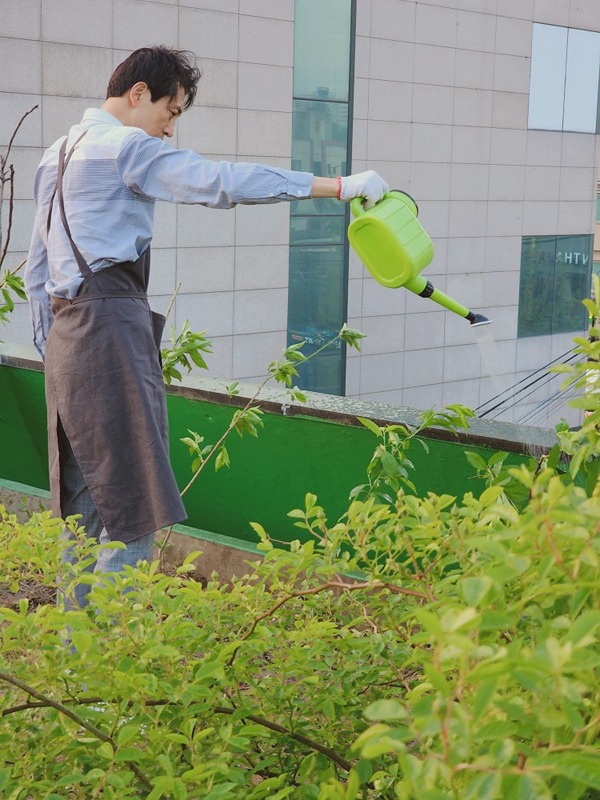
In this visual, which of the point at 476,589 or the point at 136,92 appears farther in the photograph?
the point at 136,92

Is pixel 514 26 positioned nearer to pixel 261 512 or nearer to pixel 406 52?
pixel 406 52

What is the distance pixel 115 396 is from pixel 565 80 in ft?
47.9

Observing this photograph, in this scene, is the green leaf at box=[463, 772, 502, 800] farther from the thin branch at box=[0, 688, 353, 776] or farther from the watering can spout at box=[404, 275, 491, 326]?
the watering can spout at box=[404, 275, 491, 326]

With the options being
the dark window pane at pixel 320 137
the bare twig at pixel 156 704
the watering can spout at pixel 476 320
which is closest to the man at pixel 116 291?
the watering can spout at pixel 476 320

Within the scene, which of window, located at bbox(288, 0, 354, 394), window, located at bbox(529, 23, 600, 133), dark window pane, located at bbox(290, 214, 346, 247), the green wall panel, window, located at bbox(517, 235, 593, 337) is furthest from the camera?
window, located at bbox(517, 235, 593, 337)

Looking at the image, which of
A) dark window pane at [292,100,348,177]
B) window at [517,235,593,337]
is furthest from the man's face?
window at [517,235,593,337]

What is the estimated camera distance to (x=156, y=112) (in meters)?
3.04

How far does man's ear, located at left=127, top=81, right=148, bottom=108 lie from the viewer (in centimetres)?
300

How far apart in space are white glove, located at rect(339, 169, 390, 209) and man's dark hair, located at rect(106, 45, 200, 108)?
0.50 m

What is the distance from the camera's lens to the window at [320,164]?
1295 cm

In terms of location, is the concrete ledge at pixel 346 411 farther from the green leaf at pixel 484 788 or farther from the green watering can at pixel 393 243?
the green leaf at pixel 484 788

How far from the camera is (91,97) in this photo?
1091 cm

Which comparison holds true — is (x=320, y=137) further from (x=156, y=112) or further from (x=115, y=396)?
(x=115, y=396)

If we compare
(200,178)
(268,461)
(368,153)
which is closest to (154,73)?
(200,178)
